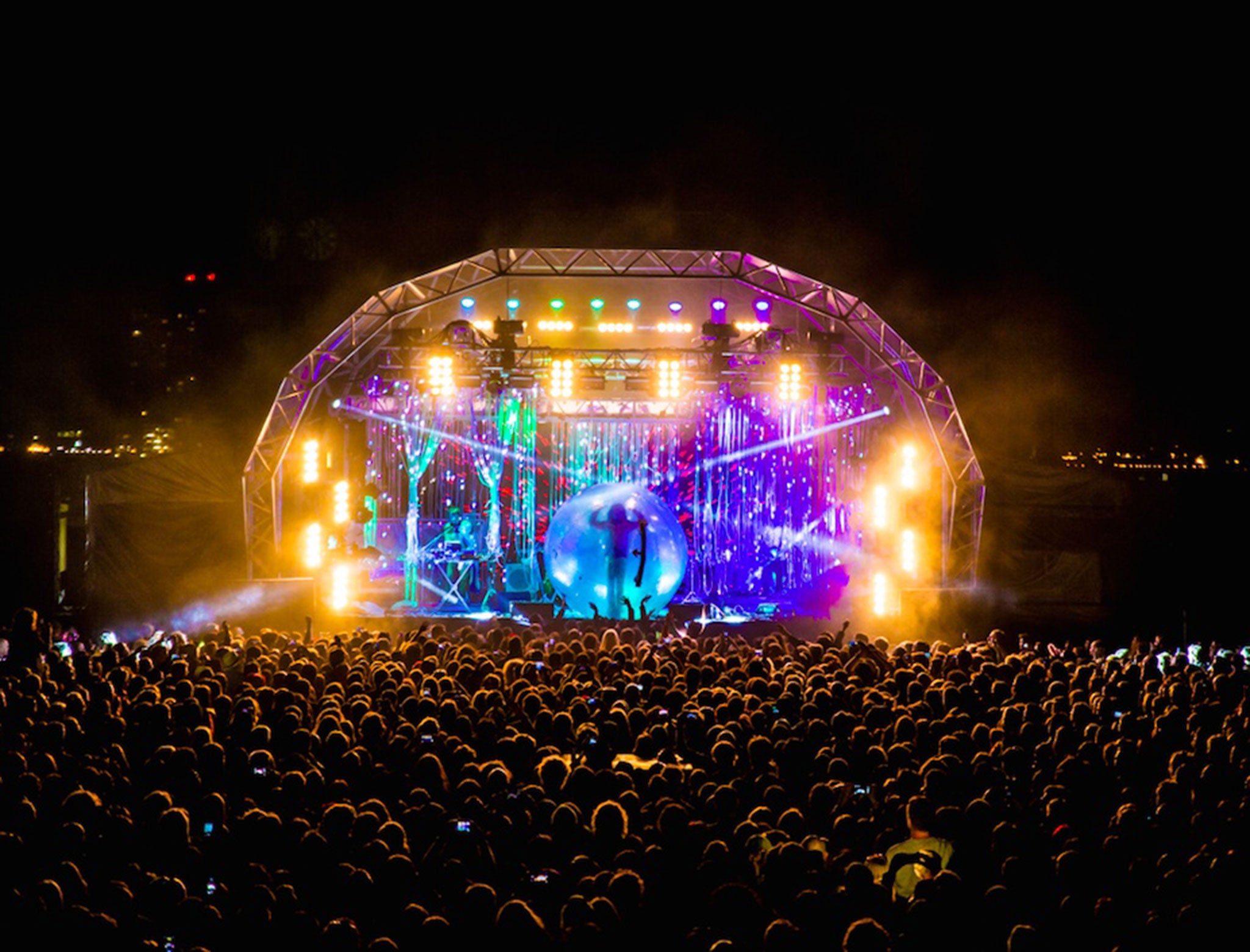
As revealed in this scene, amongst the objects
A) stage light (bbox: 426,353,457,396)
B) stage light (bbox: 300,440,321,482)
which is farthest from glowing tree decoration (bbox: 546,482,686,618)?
stage light (bbox: 300,440,321,482)

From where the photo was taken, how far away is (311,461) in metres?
17.9

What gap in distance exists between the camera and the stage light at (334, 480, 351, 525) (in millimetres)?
18844

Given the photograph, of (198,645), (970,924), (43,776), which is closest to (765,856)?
(970,924)

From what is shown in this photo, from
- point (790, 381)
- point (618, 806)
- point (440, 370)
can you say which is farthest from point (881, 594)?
point (618, 806)

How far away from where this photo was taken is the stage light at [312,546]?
17.4 meters

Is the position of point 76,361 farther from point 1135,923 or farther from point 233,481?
point 1135,923

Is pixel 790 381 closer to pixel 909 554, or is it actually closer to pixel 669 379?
pixel 669 379

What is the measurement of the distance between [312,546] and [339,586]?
5.86ft

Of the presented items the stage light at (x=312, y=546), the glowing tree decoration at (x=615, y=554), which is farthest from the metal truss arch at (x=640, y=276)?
the glowing tree decoration at (x=615, y=554)

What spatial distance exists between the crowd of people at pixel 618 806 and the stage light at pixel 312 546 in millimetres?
7038

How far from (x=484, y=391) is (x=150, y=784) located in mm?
13864

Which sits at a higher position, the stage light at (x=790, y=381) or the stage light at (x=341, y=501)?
the stage light at (x=790, y=381)

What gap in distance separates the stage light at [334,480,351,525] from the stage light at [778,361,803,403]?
8221mm

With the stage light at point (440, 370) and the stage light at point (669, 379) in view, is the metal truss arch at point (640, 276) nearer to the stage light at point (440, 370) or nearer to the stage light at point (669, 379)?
the stage light at point (440, 370)
